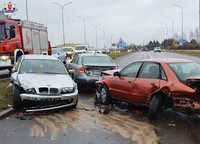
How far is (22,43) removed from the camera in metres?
22.1

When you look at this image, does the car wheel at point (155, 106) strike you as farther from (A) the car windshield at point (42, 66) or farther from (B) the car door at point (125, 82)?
(A) the car windshield at point (42, 66)

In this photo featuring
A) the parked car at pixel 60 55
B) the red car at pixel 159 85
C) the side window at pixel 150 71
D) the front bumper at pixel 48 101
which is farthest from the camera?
the parked car at pixel 60 55

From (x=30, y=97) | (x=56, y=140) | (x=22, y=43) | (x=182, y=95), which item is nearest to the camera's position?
(x=56, y=140)

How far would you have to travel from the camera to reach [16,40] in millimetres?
21266

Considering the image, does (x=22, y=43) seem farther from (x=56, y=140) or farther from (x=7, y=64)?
(x=56, y=140)

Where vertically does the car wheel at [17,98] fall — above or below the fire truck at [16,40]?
below

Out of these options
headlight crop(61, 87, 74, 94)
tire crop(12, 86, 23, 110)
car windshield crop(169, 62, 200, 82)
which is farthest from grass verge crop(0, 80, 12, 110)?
car windshield crop(169, 62, 200, 82)

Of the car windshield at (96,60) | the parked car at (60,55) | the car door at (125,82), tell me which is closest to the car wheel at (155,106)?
the car door at (125,82)

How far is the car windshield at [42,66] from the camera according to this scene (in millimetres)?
11147

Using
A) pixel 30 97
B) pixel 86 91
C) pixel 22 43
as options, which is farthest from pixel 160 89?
pixel 22 43

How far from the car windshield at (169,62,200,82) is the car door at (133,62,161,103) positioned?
1.32 ft

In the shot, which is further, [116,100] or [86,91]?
[86,91]

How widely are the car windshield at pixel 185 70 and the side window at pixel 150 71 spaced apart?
0.37 meters

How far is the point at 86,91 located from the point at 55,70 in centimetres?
313
